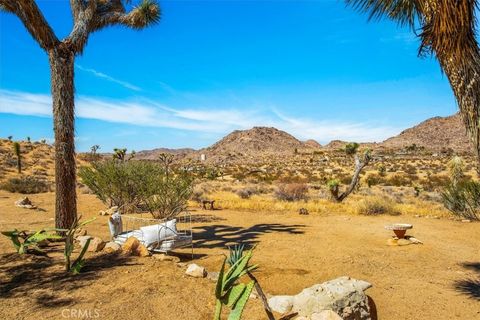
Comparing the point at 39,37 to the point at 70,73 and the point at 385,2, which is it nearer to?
the point at 70,73

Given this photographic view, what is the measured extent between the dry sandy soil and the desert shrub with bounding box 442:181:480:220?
1316 millimetres

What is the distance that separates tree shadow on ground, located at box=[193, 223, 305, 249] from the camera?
1074 cm

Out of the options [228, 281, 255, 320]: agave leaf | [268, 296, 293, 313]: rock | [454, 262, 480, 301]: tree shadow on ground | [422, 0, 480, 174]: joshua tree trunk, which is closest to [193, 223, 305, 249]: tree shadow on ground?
[268, 296, 293, 313]: rock

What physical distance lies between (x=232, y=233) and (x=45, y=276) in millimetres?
6409

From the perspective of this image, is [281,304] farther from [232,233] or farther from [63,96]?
[63,96]

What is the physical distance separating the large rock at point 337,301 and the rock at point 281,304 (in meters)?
0.15

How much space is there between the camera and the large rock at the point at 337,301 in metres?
5.27

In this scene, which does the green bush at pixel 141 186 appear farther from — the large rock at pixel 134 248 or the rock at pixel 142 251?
the rock at pixel 142 251

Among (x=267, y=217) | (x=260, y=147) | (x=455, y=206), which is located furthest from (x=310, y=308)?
(x=260, y=147)

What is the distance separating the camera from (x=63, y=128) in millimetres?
9312

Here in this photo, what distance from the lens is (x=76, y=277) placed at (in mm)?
6605

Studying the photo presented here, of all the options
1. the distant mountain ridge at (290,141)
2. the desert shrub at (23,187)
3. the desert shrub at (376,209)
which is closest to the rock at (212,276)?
the desert shrub at (376,209)

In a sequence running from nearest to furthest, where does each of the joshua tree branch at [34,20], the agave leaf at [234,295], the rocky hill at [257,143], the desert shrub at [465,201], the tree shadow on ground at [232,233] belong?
the agave leaf at [234,295], the joshua tree branch at [34,20], the tree shadow on ground at [232,233], the desert shrub at [465,201], the rocky hill at [257,143]

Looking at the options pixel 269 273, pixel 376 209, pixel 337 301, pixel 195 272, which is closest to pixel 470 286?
pixel 337 301
